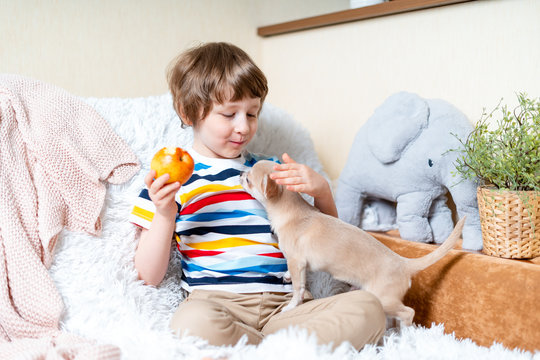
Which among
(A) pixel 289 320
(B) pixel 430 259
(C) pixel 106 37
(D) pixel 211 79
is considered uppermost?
(C) pixel 106 37

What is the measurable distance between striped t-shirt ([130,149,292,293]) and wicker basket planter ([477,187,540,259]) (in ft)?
1.64

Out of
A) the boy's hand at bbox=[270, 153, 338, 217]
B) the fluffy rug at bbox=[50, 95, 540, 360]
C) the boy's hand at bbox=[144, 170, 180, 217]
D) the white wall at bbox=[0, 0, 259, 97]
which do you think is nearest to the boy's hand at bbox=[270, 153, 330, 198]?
the boy's hand at bbox=[270, 153, 338, 217]

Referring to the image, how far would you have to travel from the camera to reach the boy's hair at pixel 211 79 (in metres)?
1.14

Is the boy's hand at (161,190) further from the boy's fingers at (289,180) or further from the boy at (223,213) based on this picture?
the boy's fingers at (289,180)

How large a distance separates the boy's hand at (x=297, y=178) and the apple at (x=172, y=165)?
20cm

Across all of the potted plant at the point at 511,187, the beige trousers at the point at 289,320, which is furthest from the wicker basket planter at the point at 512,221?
the beige trousers at the point at 289,320

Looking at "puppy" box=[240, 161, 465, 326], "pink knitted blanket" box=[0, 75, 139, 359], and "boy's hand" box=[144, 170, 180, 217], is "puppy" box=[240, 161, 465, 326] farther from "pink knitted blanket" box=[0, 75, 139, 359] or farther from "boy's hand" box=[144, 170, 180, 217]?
"pink knitted blanket" box=[0, 75, 139, 359]

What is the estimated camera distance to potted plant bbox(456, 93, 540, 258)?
1070 millimetres

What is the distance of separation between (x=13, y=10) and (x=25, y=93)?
435 millimetres

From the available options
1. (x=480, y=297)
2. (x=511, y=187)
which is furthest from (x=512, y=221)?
(x=480, y=297)

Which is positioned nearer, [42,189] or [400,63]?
[42,189]

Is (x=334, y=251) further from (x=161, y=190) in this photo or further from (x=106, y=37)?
(x=106, y=37)

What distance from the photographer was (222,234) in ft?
3.82

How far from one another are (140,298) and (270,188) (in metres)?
0.39
